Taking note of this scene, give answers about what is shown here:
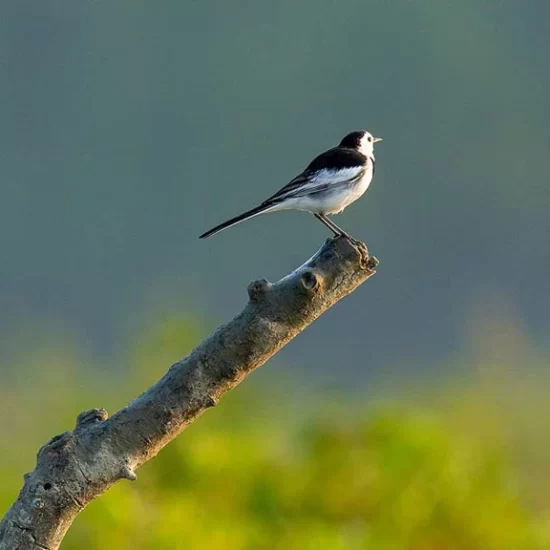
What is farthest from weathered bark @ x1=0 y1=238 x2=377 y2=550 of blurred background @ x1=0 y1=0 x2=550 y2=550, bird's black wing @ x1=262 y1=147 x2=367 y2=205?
blurred background @ x1=0 y1=0 x2=550 y2=550

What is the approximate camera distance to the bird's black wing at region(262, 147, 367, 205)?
7730 mm

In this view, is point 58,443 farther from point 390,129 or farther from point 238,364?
point 390,129

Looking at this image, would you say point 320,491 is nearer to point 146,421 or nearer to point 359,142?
point 359,142

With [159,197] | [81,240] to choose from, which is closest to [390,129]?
[159,197]

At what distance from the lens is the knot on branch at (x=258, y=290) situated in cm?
406

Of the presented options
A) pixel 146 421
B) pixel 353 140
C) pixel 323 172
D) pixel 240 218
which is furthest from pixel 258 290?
pixel 353 140

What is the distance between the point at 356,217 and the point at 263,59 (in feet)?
92.1

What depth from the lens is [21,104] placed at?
141 meters

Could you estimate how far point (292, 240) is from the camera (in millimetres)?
107625

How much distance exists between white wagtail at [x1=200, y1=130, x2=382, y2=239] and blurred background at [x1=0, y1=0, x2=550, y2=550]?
5.98 m

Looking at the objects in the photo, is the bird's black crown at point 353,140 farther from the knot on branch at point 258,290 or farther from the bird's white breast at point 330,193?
the knot on branch at point 258,290

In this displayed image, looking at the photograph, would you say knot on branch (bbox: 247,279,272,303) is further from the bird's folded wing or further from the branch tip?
the bird's folded wing

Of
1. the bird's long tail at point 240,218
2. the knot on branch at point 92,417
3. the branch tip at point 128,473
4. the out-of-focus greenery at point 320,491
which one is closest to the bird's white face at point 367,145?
the bird's long tail at point 240,218

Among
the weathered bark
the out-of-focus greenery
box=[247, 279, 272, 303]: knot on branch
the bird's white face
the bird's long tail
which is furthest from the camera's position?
the out-of-focus greenery
